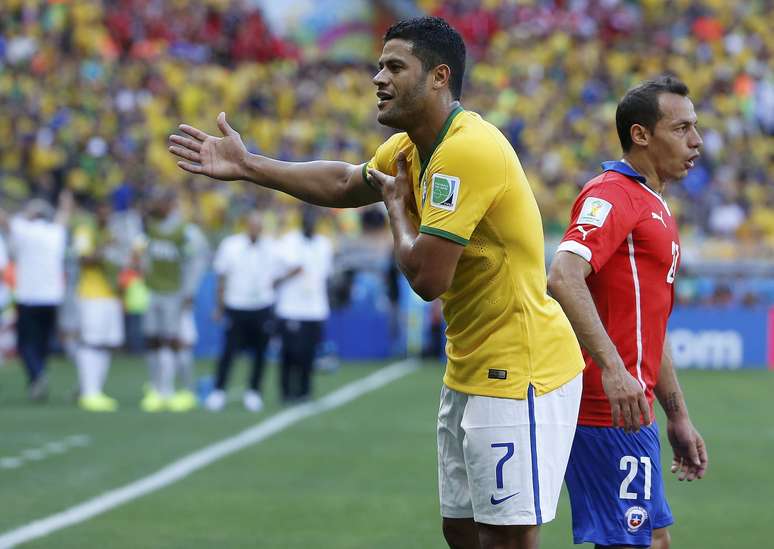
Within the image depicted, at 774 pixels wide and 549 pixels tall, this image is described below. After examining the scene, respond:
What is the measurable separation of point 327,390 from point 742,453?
708 cm

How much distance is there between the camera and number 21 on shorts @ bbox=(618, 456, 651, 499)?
556cm

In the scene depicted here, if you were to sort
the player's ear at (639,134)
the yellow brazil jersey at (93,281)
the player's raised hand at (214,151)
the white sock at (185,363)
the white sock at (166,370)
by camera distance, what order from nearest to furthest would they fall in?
1. the player's raised hand at (214,151)
2. the player's ear at (639,134)
3. the white sock at (166,370)
4. the white sock at (185,363)
5. the yellow brazil jersey at (93,281)

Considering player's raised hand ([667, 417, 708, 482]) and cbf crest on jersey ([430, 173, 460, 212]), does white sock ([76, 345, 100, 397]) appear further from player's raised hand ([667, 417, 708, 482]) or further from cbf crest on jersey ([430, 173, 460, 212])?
cbf crest on jersey ([430, 173, 460, 212])

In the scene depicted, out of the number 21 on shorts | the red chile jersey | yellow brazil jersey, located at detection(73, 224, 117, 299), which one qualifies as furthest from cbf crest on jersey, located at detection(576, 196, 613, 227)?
yellow brazil jersey, located at detection(73, 224, 117, 299)

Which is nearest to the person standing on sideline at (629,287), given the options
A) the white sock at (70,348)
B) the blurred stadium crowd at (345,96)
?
the blurred stadium crowd at (345,96)

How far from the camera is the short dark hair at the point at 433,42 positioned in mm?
5117

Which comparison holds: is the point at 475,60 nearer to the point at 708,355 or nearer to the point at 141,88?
the point at 141,88

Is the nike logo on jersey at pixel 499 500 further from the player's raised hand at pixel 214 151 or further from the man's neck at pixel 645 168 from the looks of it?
the player's raised hand at pixel 214 151

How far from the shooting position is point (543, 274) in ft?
17.4

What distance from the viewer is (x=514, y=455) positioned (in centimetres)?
518

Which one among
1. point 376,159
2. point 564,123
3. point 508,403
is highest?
point 564,123

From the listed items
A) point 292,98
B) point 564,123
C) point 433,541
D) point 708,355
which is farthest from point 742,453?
point 292,98

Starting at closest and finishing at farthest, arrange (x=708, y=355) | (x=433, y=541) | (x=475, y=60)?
(x=433, y=541)
(x=708, y=355)
(x=475, y=60)

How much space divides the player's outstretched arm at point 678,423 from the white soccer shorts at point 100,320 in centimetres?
1176
